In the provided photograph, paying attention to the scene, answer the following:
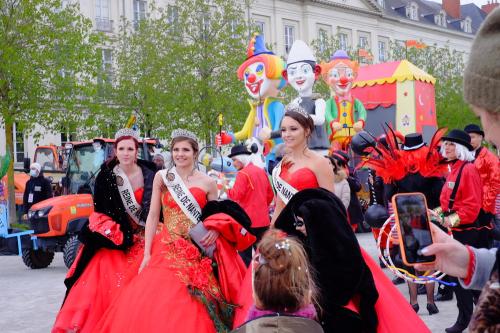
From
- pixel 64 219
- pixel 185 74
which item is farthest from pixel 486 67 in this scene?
pixel 185 74

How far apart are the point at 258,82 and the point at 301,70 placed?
32.9 inches

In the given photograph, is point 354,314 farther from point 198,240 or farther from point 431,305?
point 431,305

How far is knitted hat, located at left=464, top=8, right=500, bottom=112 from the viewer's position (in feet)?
5.16

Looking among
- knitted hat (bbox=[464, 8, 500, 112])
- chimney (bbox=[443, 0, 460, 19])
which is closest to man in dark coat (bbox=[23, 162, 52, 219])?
knitted hat (bbox=[464, 8, 500, 112])

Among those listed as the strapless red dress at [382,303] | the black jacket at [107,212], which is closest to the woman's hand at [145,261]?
the black jacket at [107,212]

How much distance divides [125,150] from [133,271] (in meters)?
1.01

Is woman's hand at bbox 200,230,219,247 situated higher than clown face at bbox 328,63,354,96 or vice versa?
clown face at bbox 328,63,354,96

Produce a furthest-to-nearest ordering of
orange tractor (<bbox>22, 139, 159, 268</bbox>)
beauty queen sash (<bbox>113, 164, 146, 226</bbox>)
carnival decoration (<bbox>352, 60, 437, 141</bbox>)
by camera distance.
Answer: carnival decoration (<bbox>352, 60, 437, 141</bbox>) → orange tractor (<bbox>22, 139, 159, 268</bbox>) → beauty queen sash (<bbox>113, 164, 146, 226</bbox>)

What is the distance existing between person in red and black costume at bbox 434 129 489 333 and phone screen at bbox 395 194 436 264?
14.1ft

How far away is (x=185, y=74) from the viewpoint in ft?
90.8

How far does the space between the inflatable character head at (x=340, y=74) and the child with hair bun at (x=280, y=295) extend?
14.4m

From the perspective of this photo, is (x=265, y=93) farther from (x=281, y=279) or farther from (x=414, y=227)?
(x=414, y=227)

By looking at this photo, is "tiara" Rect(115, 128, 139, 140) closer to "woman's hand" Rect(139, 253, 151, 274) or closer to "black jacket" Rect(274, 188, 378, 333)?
"woman's hand" Rect(139, 253, 151, 274)

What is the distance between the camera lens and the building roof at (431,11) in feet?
202
